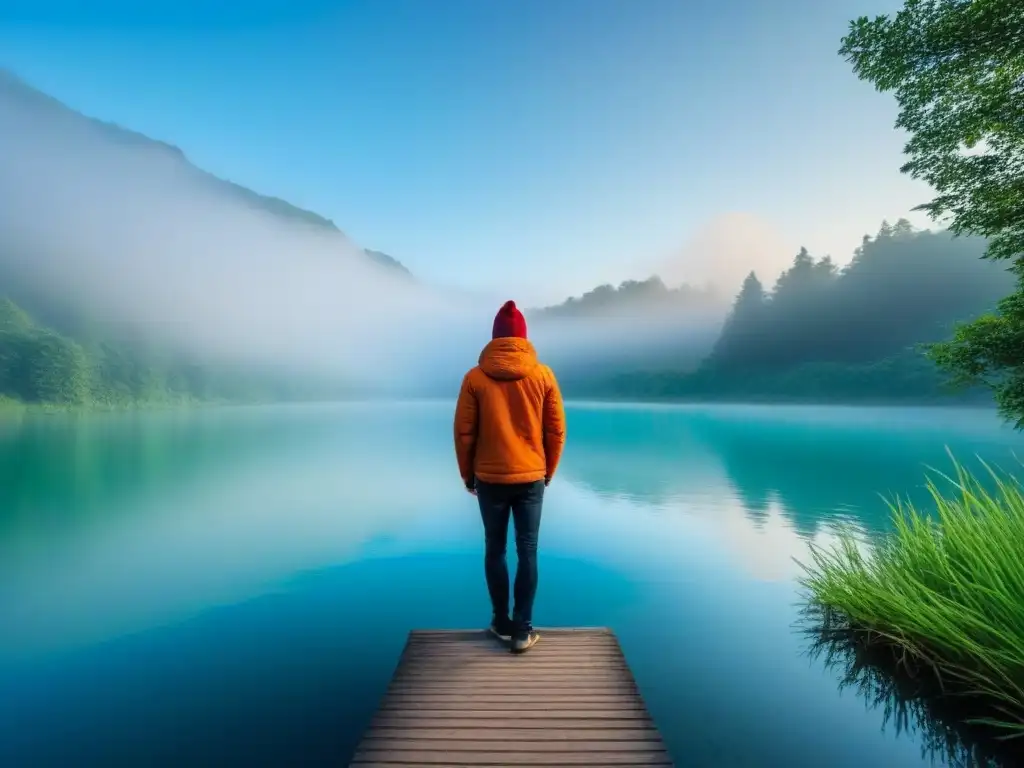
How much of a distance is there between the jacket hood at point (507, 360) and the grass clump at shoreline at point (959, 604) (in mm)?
3518

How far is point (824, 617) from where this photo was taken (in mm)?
6473

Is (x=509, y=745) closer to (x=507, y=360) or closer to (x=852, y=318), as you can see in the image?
(x=507, y=360)

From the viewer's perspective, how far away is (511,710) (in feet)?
10.6

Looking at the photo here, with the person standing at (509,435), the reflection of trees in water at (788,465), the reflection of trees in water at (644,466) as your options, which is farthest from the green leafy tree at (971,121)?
the reflection of trees in water at (644,466)

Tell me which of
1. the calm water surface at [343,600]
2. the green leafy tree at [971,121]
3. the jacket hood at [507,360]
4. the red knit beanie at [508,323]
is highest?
the green leafy tree at [971,121]

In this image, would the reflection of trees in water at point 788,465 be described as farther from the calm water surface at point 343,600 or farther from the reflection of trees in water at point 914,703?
the reflection of trees in water at point 914,703

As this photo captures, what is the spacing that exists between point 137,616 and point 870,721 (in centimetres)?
811

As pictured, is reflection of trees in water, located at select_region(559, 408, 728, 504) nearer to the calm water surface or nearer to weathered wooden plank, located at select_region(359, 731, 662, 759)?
the calm water surface

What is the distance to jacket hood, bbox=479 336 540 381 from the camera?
3.62 m

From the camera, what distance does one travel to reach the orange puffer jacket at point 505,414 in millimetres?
3615

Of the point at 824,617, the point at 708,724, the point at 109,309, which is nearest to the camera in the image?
the point at 708,724

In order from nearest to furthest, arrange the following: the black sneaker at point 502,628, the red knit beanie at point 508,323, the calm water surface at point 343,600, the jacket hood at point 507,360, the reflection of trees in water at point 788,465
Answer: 1. the jacket hood at point 507,360
2. the red knit beanie at point 508,323
3. the black sneaker at point 502,628
4. the calm water surface at point 343,600
5. the reflection of trees in water at point 788,465

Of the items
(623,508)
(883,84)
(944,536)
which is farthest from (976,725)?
(623,508)

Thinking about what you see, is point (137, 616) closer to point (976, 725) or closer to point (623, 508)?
point (976, 725)
